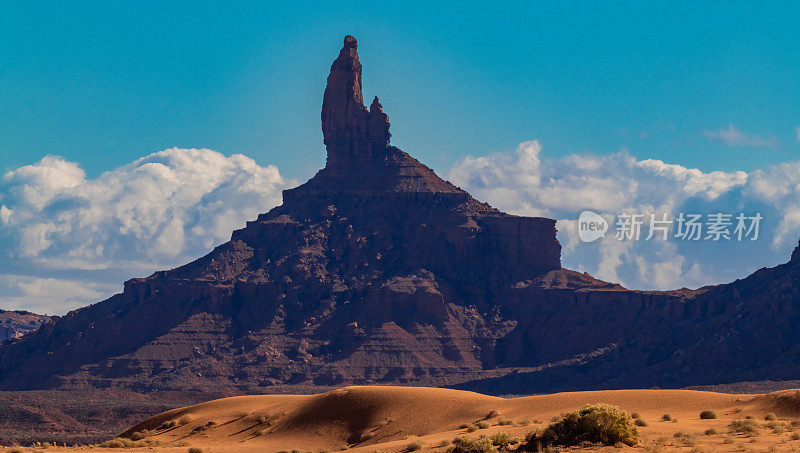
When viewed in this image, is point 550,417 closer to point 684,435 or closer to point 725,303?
point 684,435

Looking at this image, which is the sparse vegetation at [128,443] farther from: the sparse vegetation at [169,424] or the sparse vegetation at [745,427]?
the sparse vegetation at [745,427]

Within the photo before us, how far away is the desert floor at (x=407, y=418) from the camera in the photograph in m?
45.4

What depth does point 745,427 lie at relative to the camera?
4188 centimetres

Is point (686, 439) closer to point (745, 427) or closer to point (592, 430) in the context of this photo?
point (592, 430)

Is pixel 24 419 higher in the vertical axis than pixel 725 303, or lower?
lower

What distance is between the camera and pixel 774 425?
4291cm

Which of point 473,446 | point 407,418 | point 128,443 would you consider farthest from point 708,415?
point 128,443

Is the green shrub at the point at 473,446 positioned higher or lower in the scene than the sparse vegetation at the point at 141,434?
lower

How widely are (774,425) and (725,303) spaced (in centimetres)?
15819

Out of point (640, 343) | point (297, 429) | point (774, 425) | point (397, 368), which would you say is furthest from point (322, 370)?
point (774, 425)

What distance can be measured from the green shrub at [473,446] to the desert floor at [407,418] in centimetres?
268

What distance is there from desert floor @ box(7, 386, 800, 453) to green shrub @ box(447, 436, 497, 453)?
8.78 feet

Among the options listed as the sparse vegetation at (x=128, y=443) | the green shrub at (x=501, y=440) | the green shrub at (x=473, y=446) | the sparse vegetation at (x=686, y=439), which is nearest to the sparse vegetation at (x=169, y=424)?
the sparse vegetation at (x=128, y=443)

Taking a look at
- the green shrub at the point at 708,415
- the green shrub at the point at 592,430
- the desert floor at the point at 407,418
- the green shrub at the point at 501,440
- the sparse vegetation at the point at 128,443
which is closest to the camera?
the green shrub at the point at 592,430
